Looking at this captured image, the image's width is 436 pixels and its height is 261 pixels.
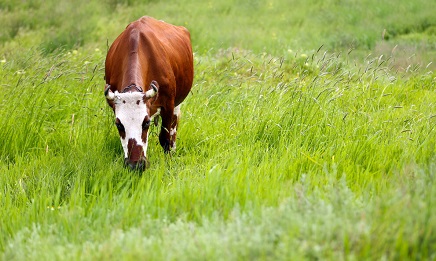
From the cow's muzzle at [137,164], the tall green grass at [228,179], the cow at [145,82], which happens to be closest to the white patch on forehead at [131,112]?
the cow at [145,82]

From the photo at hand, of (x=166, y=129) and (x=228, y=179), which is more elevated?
(x=228, y=179)

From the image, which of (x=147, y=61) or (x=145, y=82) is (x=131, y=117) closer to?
(x=145, y=82)

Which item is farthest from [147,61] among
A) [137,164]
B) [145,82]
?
[137,164]

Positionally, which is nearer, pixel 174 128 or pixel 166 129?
pixel 166 129

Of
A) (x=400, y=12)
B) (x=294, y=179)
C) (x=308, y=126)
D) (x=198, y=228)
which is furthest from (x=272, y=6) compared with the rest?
(x=198, y=228)

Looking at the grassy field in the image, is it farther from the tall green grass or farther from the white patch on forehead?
the white patch on forehead

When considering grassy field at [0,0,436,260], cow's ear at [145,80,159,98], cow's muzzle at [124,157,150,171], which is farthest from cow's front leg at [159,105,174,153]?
cow's muzzle at [124,157,150,171]

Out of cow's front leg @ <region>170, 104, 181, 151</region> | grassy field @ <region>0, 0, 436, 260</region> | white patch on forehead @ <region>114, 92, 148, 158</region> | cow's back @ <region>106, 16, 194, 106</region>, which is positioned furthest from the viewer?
cow's front leg @ <region>170, 104, 181, 151</region>

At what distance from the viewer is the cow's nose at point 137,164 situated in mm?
5059

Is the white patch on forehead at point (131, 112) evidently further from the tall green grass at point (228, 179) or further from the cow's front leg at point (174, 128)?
the cow's front leg at point (174, 128)

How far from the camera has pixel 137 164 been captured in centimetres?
506

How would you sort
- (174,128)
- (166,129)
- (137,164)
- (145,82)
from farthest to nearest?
(174,128), (166,129), (145,82), (137,164)

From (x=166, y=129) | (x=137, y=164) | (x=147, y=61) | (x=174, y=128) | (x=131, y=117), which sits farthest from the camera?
(x=174, y=128)

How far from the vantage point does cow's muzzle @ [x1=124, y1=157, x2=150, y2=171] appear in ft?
16.6
